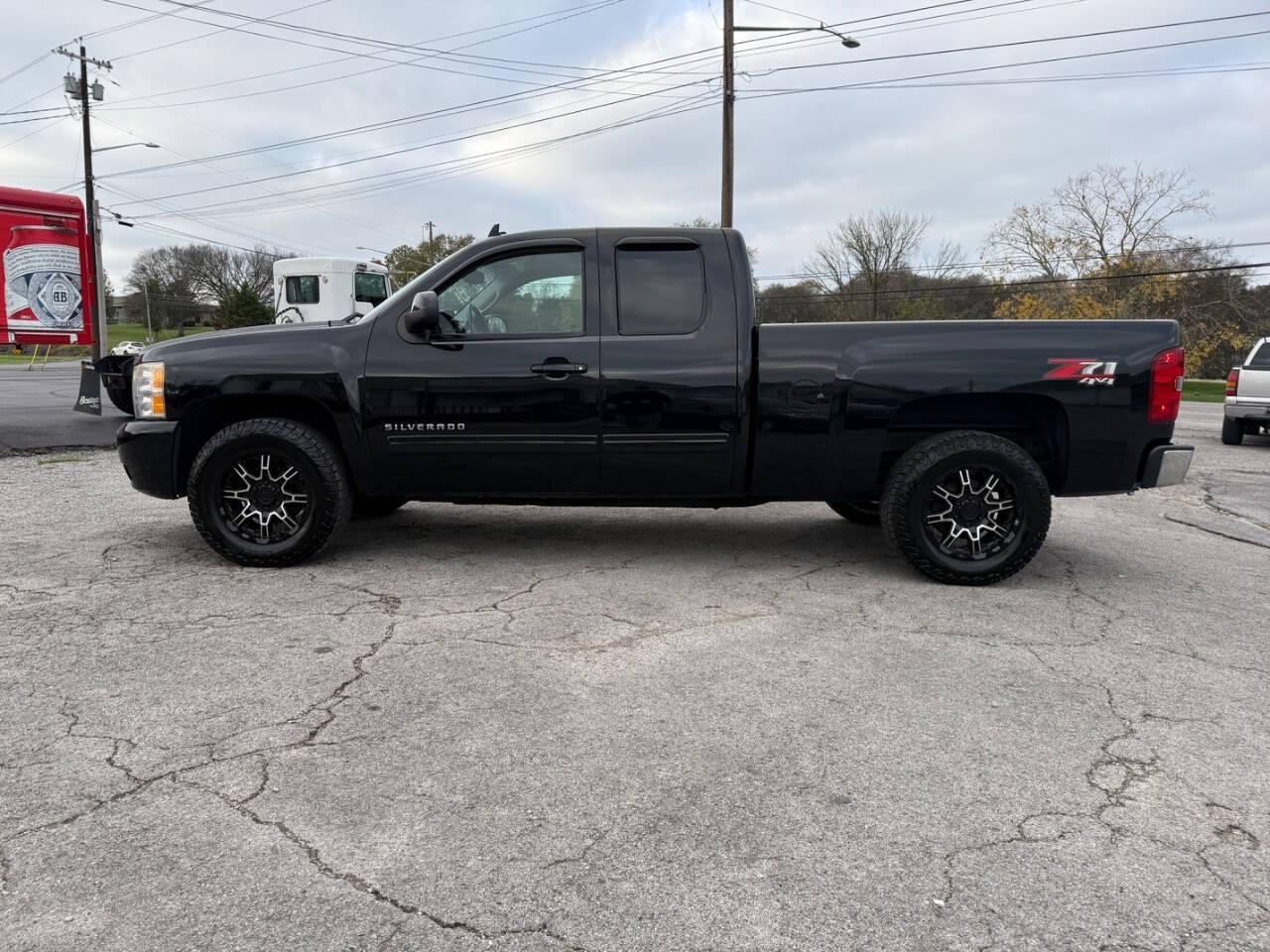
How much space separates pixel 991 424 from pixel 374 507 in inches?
167

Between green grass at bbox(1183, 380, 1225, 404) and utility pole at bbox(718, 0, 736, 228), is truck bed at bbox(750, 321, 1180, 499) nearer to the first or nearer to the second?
utility pole at bbox(718, 0, 736, 228)

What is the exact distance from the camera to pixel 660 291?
5164 millimetres

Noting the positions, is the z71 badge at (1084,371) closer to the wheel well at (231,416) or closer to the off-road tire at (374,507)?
the wheel well at (231,416)

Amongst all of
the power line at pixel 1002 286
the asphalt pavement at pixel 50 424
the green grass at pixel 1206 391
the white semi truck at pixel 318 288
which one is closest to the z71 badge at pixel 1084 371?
the asphalt pavement at pixel 50 424

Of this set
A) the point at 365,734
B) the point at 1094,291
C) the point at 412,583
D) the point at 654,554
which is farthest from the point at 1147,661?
the point at 1094,291

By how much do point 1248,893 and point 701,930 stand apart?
1.37 m

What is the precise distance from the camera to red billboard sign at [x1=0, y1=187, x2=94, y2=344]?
11.3 meters

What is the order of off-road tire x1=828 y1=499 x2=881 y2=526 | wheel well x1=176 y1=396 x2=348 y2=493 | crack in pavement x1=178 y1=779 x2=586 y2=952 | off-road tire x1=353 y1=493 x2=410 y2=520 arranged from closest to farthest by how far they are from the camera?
crack in pavement x1=178 y1=779 x2=586 y2=952 < wheel well x1=176 y1=396 x2=348 y2=493 < off-road tire x1=353 y1=493 x2=410 y2=520 < off-road tire x1=828 y1=499 x2=881 y2=526

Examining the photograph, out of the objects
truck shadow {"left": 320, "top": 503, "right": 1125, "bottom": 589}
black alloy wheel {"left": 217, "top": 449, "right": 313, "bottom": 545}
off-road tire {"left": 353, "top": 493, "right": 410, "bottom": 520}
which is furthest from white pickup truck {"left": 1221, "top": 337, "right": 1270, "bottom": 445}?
black alloy wheel {"left": 217, "top": 449, "right": 313, "bottom": 545}

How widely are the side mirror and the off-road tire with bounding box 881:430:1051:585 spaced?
2.72 meters

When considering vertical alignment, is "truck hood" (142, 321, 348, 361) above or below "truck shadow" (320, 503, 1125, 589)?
above

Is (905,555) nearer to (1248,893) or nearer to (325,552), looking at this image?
(1248,893)

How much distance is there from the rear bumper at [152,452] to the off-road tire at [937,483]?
13.5 feet

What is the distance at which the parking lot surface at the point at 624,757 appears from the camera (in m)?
2.14
